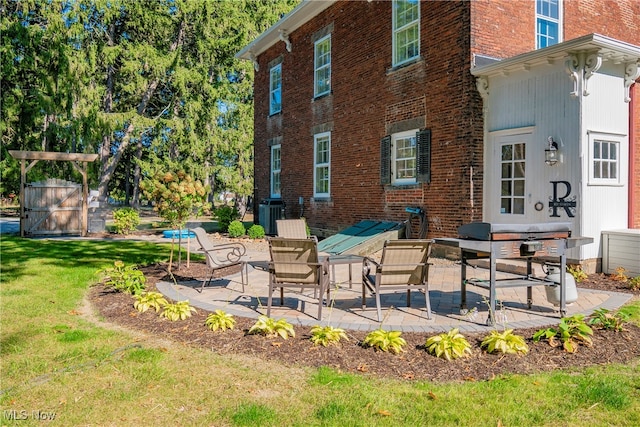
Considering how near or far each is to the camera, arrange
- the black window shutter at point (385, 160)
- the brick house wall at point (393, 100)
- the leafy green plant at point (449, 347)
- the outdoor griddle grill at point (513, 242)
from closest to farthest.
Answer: the leafy green plant at point (449, 347)
the outdoor griddle grill at point (513, 242)
the brick house wall at point (393, 100)
the black window shutter at point (385, 160)

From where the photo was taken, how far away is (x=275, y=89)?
18375mm

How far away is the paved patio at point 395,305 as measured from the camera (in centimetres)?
539

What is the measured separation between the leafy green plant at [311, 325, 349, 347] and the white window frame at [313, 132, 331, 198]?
10.2m

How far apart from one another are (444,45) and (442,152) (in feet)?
7.56

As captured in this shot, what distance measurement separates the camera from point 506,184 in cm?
970

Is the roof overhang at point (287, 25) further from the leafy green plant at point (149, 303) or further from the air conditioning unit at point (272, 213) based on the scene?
the leafy green plant at point (149, 303)

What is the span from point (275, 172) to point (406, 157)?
7417 mm

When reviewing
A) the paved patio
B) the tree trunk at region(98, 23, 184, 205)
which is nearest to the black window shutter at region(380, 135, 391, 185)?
the paved patio

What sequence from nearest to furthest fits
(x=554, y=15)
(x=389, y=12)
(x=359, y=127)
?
(x=554, y=15) < (x=389, y=12) < (x=359, y=127)

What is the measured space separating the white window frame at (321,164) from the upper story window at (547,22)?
6.24 meters

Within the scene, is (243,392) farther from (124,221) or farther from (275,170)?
(124,221)

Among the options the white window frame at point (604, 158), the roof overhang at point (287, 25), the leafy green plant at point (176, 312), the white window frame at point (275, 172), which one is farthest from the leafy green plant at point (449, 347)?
the white window frame at point (275, 172)

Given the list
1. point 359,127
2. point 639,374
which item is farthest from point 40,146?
point 639,374

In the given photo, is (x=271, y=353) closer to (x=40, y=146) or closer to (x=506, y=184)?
(x=506, y=184)
